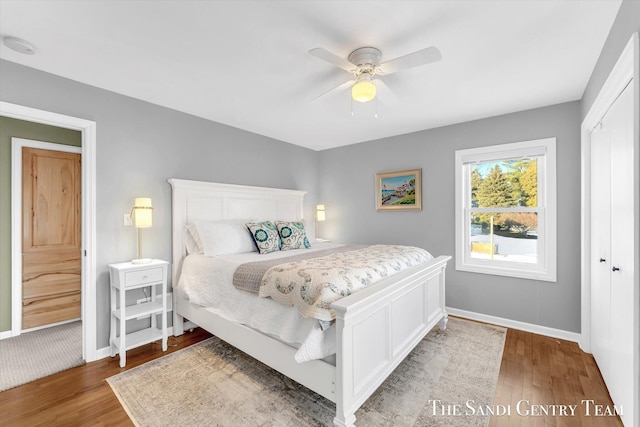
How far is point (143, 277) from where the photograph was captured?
2.56 metres

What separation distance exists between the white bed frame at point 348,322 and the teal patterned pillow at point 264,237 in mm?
516

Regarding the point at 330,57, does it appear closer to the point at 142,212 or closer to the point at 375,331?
the point at 375,331

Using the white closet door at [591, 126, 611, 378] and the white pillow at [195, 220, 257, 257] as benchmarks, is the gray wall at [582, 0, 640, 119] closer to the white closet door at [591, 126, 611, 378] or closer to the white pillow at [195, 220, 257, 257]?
the white closet door at [591, 126, 611, 378]

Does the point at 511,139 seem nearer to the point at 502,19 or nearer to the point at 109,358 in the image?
the point at 502,19

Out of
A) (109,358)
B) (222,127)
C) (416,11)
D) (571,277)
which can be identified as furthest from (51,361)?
(571,277)

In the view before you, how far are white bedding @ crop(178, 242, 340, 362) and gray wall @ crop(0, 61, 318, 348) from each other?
522 millimetres

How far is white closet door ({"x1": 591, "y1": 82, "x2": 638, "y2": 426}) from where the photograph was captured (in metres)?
1.60

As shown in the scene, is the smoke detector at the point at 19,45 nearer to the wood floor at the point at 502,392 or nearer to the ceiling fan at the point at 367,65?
the ceiling fan at the point at 367,65

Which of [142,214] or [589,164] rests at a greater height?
[589,164]

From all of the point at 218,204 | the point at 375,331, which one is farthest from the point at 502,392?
the point at 218,204

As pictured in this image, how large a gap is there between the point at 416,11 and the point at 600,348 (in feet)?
9.33

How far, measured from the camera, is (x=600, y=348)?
7.41ft

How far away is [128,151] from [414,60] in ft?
8.74

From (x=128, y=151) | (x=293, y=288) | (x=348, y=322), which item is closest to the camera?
(x=348, y=322)
